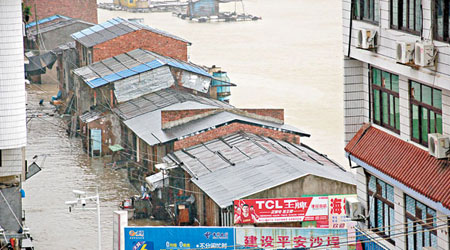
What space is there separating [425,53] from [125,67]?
21.5 meters

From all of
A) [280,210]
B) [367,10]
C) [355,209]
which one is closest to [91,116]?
[280,210]

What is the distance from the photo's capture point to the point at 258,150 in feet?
71.1

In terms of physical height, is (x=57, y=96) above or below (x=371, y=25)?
below

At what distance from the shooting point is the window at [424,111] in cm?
1095

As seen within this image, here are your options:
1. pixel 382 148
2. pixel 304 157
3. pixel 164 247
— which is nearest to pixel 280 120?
pixel 304 157

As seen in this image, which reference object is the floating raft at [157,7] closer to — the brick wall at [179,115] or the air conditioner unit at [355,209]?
the brick wall at [179,115]

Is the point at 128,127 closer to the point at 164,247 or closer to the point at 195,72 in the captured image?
the point at 195,72

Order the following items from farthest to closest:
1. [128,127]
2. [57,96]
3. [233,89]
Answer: [233,89], [57,96], [128,127]

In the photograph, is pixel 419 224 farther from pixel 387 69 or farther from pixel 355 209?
pixel 387 69

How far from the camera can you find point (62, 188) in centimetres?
2605

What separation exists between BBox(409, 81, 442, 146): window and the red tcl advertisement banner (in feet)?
23.3

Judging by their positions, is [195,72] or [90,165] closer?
[90,165]

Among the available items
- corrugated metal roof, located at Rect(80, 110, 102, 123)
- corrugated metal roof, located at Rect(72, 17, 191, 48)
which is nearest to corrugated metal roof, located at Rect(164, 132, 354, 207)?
corrugated metal roof, located at Rect(80, 110, 102, 123)

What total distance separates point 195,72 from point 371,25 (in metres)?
18.8
